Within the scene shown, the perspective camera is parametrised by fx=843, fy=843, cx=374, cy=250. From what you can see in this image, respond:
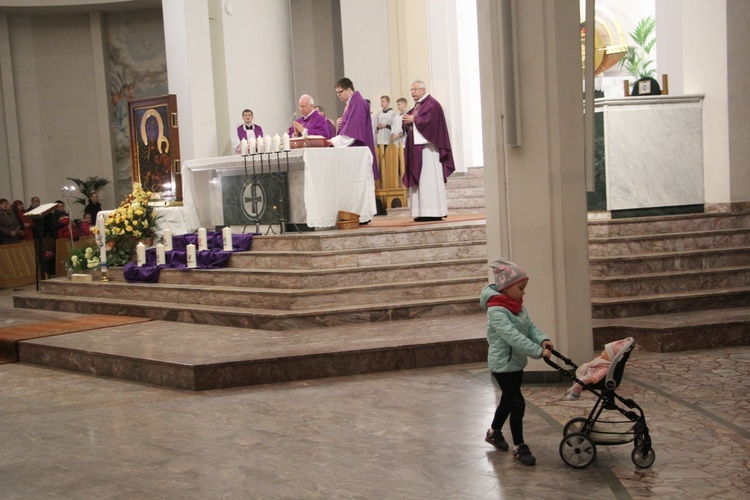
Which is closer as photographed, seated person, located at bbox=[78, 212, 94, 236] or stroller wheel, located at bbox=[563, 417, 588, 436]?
stroller wheel, located at bbox=[563, 417, 588, 436]

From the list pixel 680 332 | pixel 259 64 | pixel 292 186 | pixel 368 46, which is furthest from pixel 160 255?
pixel 368 46

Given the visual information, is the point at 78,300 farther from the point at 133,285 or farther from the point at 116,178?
the point at 116,178

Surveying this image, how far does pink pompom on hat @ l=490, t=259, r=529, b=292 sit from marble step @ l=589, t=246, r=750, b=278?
383cm

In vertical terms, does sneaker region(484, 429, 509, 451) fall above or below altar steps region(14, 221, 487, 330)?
below

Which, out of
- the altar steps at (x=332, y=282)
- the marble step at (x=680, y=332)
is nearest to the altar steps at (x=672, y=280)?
the marble step at (x=680, y=332)

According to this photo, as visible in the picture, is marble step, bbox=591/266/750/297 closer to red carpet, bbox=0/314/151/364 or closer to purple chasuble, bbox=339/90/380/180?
purple chasuble, bbox=339/90/380/180

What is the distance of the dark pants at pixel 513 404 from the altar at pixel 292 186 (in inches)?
220

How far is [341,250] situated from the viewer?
29.0 feet

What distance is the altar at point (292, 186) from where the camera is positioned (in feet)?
32.8

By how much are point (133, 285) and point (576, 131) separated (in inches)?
247

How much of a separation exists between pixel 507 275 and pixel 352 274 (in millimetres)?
4150

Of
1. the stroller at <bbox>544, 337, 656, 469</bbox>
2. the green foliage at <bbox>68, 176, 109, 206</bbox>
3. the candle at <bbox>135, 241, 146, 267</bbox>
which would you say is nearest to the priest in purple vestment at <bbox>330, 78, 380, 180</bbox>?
the candle at <bbox>135, 241, 146, 267</bbox>

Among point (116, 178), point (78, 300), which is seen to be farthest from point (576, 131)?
point (116, 178)

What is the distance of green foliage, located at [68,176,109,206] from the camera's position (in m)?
19.2
